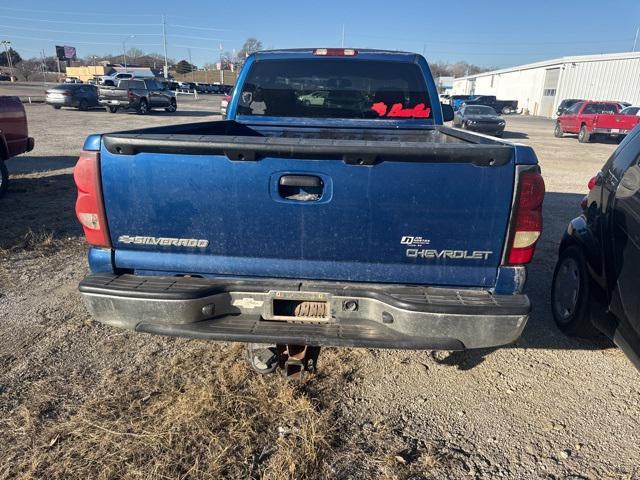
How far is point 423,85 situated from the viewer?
4445 mm

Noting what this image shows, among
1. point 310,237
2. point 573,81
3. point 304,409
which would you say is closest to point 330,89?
point 310,237

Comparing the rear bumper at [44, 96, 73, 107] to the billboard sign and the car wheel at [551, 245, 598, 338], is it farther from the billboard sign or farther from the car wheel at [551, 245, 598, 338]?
the billboard sign

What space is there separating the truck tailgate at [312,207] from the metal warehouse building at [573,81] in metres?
47.5

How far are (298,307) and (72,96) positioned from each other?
1201 inches

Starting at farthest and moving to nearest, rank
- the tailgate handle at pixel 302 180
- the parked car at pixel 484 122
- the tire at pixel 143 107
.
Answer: the tire at pixel 143 107 < the parked car at pixel 484 122 < the tailgate handle at pixel 302 180

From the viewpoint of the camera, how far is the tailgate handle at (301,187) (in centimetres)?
245

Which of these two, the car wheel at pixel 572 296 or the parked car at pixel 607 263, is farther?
the car wheel at pixel 572 296

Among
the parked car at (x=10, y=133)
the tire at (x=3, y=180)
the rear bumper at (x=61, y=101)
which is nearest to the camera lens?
the tire at (x=3, y=180)

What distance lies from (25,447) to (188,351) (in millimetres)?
1198

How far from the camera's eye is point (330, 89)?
4512mm

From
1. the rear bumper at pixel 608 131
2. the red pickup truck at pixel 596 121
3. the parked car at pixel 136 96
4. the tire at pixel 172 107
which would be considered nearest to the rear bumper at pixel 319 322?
the red pickup truck at pixel 596 121

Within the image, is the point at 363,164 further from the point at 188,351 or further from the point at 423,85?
the point at 423,85

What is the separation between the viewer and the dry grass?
93.7 inches

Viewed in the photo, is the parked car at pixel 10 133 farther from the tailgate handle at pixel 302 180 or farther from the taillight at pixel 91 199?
the tailgate handle at pixel 302 180
